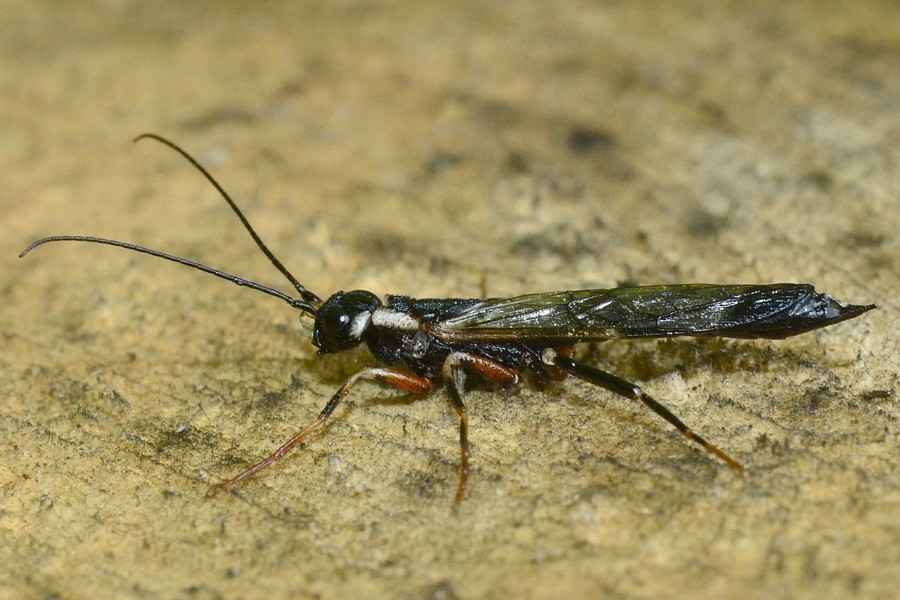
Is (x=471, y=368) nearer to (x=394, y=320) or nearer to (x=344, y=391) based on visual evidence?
(x=394, y=320)

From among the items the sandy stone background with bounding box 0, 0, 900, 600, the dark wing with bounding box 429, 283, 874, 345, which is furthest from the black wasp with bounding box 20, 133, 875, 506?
the sandy stone background with bounding box 0, 0, 900, 600

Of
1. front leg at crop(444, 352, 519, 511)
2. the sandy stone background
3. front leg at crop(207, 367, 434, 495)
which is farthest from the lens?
front leg at crop(444, 352, 519, 511)

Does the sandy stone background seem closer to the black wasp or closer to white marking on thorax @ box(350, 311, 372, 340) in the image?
the black wasp

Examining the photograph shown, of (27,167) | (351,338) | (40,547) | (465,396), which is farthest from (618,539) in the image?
(27,167)

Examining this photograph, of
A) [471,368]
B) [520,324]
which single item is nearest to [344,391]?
[471,368]

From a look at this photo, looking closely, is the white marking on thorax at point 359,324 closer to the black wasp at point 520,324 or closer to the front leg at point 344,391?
the black wasp at point 520,324

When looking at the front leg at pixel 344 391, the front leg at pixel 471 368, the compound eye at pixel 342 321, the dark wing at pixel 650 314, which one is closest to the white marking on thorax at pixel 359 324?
the compound eye at pixel 342 321
